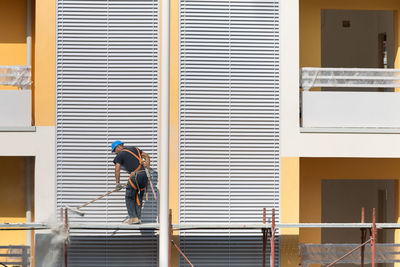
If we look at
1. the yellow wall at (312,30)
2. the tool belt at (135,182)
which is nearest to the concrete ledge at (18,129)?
the tool belt at (135,182)

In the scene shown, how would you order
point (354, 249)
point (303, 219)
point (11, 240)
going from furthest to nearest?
point (303, 219) → point (11, 240) → point (354, 249)

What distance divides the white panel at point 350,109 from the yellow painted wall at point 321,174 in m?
2.15

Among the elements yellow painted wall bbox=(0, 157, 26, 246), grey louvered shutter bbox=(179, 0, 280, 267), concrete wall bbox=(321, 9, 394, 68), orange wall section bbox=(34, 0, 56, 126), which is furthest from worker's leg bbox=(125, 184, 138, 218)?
concrete wall bbox=(321, 9, 394, 68)

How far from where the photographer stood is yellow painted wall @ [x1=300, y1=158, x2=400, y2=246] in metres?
15.0

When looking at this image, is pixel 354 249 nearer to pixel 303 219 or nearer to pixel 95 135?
pixel 303 219

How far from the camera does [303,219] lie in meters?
14.9

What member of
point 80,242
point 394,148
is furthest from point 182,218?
point 394,148

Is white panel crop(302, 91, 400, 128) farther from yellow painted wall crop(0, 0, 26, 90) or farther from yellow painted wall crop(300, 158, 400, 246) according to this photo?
yellow painted wall crop(0, 0, 26, 90)

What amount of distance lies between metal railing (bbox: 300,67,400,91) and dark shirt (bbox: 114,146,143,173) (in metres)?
3.30

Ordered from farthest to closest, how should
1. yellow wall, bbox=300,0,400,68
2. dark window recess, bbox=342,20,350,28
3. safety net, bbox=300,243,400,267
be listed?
dark window recess, bbox=342,20,350,28, yellow wall, bbox=300,0,400,68, safety net, bbox=300,243,400,267

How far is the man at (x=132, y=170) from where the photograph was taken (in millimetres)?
12461

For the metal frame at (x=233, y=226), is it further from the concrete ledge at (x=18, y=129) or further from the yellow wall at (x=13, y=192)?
the yellow wall at (x=13, y=192)

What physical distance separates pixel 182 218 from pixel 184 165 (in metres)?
0.94

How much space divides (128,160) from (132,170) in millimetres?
190
